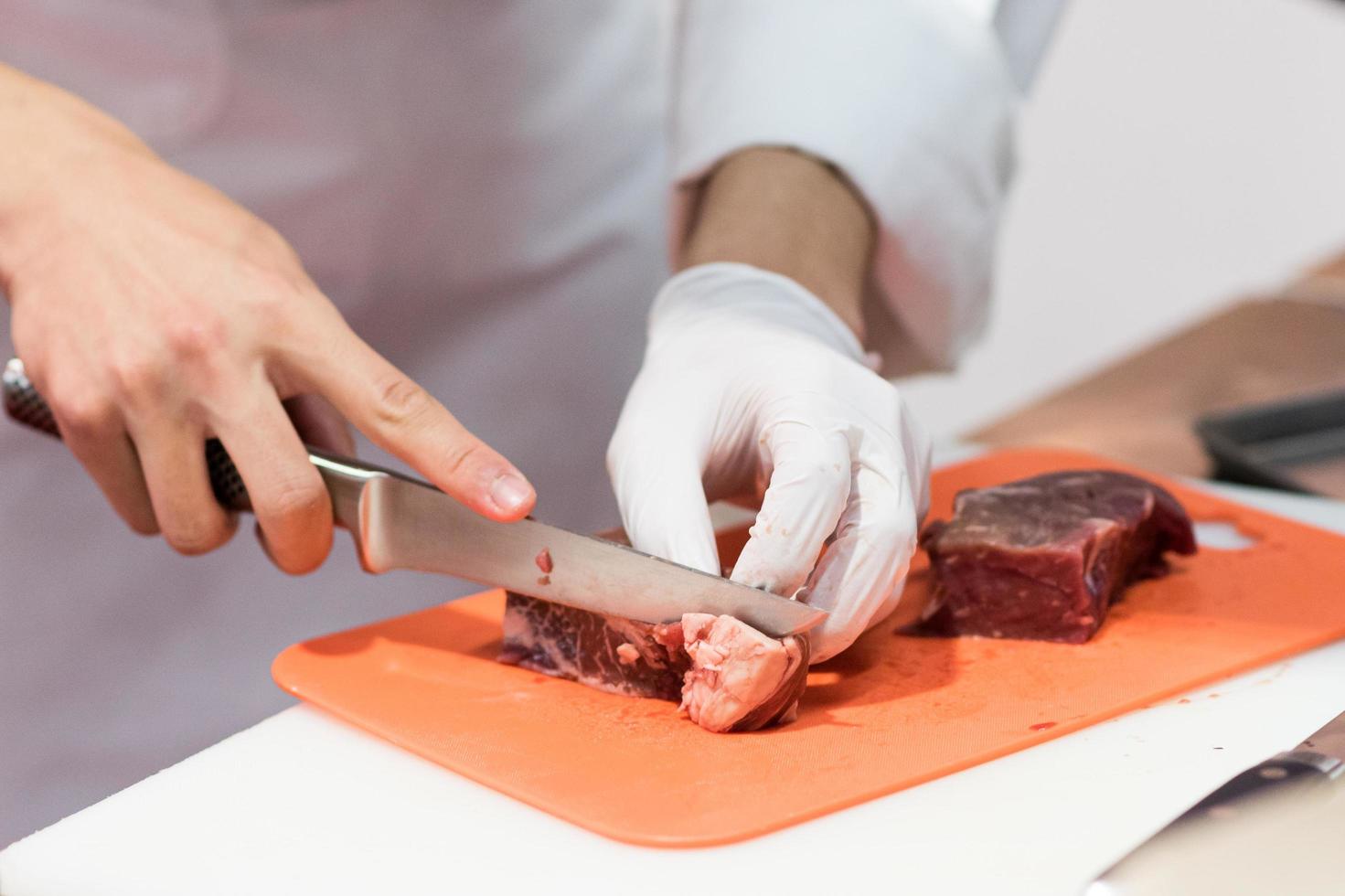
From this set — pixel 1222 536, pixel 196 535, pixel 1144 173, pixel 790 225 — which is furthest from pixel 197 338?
pixel 1144 173

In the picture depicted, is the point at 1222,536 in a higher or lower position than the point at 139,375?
lower

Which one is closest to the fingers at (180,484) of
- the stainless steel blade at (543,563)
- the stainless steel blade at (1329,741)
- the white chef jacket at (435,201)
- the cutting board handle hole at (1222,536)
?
the stainless steel blade at (543,563)

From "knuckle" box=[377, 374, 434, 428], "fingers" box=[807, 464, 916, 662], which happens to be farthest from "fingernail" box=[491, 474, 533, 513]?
"fingers" box=[807, 464, 916, 662]

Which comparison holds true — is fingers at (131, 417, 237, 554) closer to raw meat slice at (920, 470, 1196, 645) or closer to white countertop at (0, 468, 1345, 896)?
white countertop at (0, 468, 1345, 896)

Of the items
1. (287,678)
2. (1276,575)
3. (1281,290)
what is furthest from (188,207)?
(1281,290)

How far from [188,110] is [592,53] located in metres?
0.81

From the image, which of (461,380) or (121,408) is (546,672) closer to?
(121,408)

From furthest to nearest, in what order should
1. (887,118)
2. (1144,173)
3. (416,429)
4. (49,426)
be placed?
(1144,173)
(887,118)
(49,426)
(416,429)

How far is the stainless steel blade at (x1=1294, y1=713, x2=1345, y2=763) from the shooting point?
52.5 inches

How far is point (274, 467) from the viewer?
1730mm

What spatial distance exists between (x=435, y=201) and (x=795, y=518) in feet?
3.91

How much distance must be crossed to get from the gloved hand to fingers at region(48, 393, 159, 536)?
0.65m

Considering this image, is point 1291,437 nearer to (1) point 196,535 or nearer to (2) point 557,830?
(2) point 557,830

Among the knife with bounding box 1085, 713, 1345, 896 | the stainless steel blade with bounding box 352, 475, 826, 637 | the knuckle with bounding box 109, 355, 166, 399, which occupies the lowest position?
the knife with bounding box 1085, 713, 1345, 896
